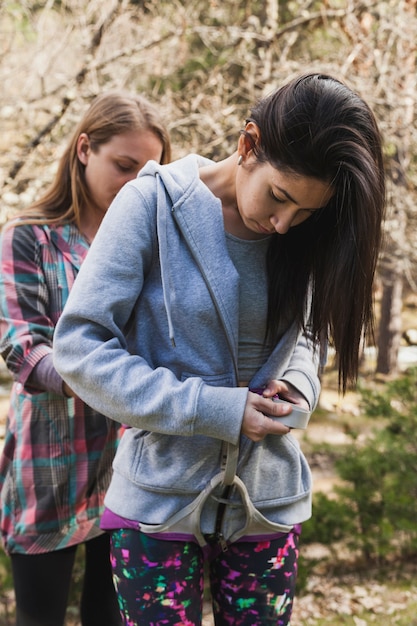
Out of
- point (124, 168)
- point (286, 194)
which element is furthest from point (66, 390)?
point (286, 194)

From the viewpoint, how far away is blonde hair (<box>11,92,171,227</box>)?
199cm

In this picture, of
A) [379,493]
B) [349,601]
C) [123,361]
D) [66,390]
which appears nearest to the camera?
[123,361]

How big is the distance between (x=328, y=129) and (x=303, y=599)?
285cm

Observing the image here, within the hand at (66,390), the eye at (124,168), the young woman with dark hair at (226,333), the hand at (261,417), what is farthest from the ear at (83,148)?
the hand at (261,417)

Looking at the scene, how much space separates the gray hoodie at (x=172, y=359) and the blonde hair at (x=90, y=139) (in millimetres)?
543

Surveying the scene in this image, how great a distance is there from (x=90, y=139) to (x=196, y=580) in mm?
1276

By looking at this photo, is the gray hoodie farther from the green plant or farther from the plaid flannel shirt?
the green plant

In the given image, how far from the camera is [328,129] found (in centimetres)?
126

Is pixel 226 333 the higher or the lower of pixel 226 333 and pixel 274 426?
the higher

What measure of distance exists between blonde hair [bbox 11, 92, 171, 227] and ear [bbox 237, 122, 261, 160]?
701mm

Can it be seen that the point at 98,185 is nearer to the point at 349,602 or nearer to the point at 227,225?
the point at 227,225

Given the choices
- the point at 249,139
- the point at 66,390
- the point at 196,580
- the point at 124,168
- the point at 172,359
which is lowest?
the point at 196,580

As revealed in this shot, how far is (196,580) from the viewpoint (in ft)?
4.79

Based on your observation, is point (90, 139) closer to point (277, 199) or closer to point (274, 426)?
point (277, 199)
